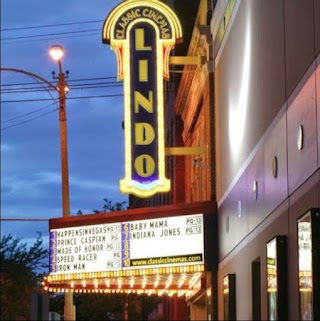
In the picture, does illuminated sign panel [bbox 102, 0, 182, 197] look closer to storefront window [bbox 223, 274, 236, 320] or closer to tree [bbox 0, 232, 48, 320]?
storefront window [bbox 223, 274, 236, 320]

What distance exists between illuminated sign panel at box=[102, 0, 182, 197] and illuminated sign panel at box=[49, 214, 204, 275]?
1083mm

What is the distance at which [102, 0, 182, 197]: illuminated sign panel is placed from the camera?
69.2 feet

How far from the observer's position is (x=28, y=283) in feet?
186

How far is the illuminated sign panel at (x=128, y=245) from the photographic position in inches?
843

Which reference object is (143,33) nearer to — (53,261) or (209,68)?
(209,68)

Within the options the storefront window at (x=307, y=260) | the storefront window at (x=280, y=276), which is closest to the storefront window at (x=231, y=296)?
the storefront window at (x=280, y=276)

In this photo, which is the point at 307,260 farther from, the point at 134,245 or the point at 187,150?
the point at 187,150

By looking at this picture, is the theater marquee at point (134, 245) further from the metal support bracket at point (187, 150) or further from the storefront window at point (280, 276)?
the storefront window at point (280, 276)

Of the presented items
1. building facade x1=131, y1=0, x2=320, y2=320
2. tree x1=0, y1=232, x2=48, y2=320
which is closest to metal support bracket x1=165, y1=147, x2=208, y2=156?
building facade x1=131, y1=0, x2=320, y2=320

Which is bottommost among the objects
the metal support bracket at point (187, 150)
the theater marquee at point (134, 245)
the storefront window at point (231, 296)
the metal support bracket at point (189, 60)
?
the storefront window at point (231, 296)

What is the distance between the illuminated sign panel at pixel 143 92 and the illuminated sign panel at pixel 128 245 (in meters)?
1.08

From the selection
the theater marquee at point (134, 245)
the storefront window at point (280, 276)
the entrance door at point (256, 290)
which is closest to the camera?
the storefront window at point (280, 276)

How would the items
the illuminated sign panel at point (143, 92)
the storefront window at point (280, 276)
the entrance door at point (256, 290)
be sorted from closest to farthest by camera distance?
the storefront window at point (280, 276) → the entrance door at point (256, 290) → the illuminated sign panel at point (143, 92)

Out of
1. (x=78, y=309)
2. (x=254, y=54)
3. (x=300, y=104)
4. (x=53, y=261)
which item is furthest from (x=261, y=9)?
(x=78, y=309)
